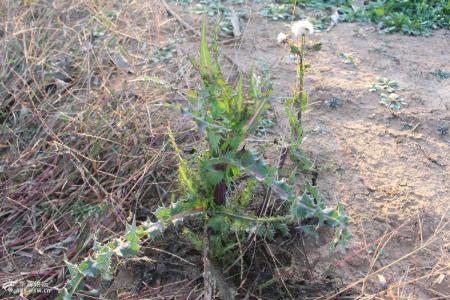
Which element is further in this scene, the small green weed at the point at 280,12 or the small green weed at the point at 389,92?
the small green weed at the point at 280,12

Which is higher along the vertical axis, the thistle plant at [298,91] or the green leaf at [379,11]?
the thistle plant at [298,91]

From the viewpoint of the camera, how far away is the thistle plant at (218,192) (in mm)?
1656

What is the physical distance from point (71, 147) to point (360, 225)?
4.35 feet

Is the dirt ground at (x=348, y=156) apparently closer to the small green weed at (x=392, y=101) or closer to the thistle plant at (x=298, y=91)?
the small green weed at (x=392, y=101)

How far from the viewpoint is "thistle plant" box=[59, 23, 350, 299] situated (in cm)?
166

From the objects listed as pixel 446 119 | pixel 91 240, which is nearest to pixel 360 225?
pixel 446 119

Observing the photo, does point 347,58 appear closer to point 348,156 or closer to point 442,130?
point 442,130

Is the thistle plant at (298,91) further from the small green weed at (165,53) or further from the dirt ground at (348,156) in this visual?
the small green weed at (165,53)

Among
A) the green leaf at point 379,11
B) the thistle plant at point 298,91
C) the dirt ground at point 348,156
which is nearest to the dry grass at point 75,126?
the dirt ground at point 348,156

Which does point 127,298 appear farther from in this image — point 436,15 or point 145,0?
point 436,15

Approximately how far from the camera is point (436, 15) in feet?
10.8

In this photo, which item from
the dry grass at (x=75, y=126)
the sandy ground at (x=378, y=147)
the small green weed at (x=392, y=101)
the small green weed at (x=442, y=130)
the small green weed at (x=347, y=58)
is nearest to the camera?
the sandy ground at (x=378, y=147)

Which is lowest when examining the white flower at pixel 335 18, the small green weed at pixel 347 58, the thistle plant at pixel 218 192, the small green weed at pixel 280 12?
the small green weed at pixel 347 58

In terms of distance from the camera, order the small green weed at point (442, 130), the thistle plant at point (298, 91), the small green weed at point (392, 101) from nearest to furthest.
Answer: the thistle plant at point (298, 91)
the small green weed at point (442, 130)
the small green weed at point (392, 101)
